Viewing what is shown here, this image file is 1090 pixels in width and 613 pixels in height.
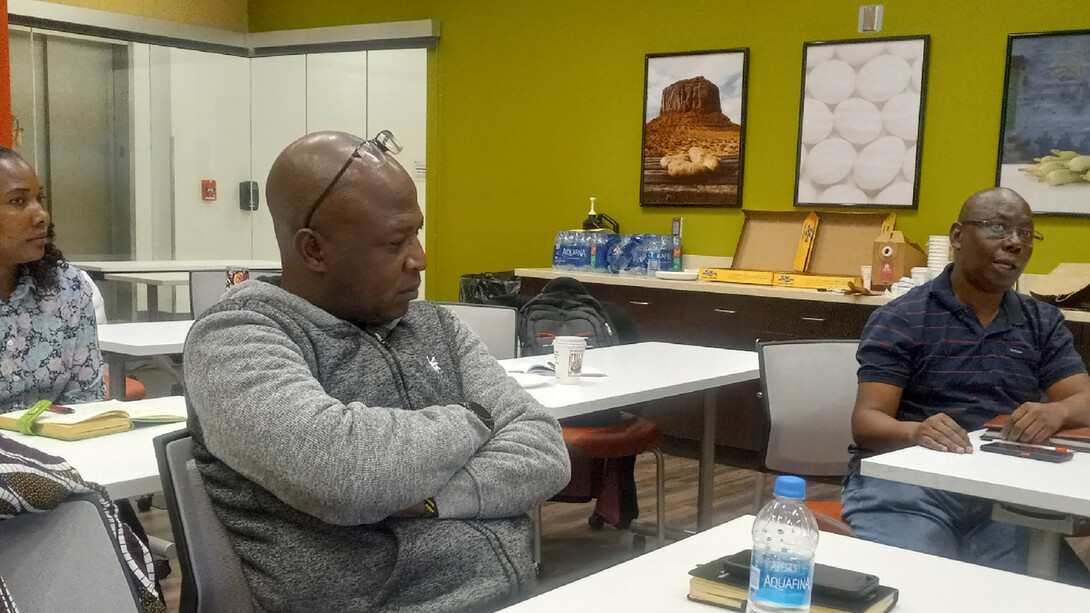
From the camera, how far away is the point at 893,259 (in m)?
5.21

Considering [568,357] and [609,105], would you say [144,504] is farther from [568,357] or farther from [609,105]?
[609,105]

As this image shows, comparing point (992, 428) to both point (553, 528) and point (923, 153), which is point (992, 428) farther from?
point (923, 153)

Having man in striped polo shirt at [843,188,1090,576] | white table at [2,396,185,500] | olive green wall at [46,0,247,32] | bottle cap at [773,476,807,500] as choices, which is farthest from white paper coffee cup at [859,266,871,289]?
olive green wall at [46,0,247,32]

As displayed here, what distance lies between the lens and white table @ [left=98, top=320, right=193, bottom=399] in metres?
3.61

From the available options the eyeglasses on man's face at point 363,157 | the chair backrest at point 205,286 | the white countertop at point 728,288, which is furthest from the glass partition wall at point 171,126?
the eyeglasses on man's face at point 363,157

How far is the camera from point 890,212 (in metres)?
5.58

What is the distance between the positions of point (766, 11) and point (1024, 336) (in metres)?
3.75

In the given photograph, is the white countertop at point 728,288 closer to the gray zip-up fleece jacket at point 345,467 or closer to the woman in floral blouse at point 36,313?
the woman in floral blouse at point 36,313

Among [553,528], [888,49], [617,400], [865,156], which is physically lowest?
[553,528]

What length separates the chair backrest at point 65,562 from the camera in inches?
47.8

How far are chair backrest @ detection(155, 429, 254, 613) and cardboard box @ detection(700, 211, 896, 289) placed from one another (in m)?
4.29

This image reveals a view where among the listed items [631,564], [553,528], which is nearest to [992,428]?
[631,564]

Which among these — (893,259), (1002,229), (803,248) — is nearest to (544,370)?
(1002,229)

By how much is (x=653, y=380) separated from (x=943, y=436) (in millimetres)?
1031
